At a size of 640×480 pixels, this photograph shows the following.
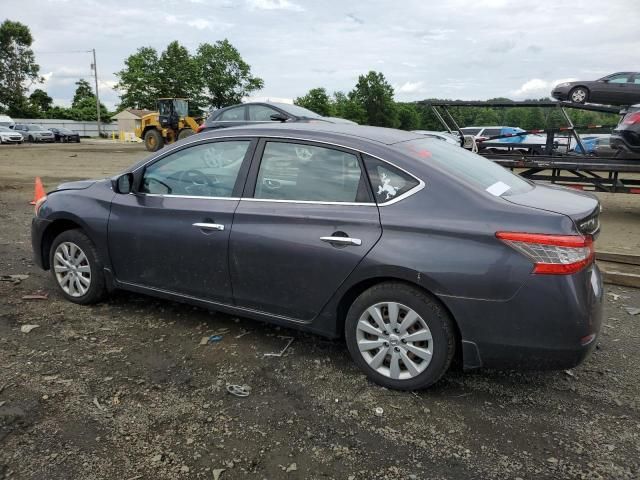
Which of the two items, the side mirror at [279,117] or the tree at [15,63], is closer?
the side mirror at [279,117]

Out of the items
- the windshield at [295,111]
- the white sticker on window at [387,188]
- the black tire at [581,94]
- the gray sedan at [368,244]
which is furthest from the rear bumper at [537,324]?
the black tire at [581,94]

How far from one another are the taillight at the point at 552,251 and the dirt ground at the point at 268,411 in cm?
91

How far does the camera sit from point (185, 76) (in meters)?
76.8

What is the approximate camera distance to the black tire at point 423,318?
3068mm

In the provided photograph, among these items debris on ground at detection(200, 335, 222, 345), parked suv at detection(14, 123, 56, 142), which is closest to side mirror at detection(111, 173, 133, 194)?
debris on ground at detection(200, 335, 222, 345)

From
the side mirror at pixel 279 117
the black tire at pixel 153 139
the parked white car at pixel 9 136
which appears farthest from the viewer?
the parked white car at pixel 9 136

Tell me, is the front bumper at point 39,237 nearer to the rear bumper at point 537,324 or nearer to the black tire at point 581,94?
the rear bumper at point 537,324

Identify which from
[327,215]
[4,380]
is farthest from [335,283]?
[4,380]

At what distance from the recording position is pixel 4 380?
132 inches

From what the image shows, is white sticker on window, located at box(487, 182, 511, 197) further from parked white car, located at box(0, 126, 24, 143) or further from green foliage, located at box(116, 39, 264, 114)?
green foliage, located at box(116, 39, 264, 114)

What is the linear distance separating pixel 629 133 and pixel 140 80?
79.2 meters

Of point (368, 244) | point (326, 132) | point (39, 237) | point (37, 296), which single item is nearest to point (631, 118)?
point (326, 132)

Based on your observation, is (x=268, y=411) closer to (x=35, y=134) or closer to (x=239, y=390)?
(x=239, y=390)

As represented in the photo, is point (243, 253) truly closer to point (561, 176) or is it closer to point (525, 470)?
point (525, 470)
